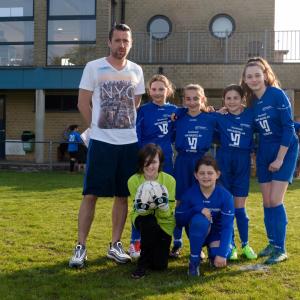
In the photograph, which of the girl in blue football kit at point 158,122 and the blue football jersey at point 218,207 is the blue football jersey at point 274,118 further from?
the girl in blue football kit at point 158,122

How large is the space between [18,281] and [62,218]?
339cm

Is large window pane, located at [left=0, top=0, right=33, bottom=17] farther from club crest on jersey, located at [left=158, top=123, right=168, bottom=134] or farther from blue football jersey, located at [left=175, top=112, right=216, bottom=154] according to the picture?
blue football jersey, located at [left=175, top=112, right=216, bottom=154]

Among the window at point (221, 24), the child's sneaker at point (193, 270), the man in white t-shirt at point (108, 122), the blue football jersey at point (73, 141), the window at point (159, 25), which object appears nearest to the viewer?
the child's sneaker at point (193, 270)

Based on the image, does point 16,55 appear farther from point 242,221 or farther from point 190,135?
point 242,221

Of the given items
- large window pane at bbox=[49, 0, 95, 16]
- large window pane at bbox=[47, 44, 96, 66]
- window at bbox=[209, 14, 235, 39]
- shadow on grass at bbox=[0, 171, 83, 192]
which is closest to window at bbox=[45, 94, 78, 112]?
large window pane at bbox=[47, 44, 96, 66]

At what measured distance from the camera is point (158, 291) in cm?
435

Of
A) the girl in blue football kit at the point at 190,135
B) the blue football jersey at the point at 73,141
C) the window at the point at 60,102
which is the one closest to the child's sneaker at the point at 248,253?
the girl in blue football kit at the point at 190,135

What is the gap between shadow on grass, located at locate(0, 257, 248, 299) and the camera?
4.25 meters

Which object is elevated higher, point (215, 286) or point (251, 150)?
point (251, 150)

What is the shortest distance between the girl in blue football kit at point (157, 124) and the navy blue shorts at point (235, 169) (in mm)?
537

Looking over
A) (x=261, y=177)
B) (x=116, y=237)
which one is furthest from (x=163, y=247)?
(x=261, y=177)

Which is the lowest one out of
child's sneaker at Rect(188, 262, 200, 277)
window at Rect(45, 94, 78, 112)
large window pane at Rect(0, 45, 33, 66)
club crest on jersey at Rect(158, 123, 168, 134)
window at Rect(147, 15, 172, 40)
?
child's sneaker at Rect(188, 262, 200, 277)

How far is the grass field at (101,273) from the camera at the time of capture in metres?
4.29

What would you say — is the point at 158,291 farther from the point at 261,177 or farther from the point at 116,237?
the point at 261,177
